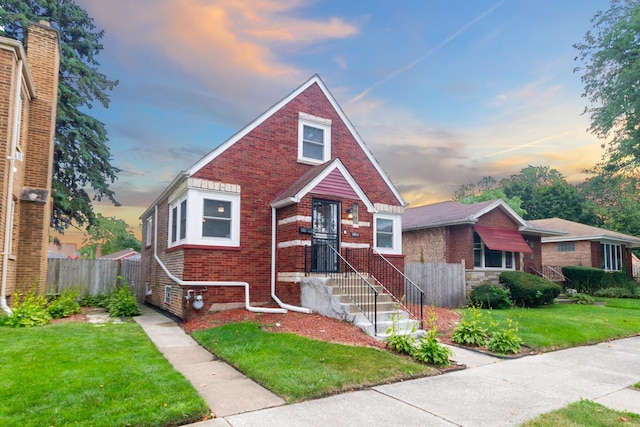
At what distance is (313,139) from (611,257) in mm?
22877

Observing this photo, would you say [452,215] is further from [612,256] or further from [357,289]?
[612,256]

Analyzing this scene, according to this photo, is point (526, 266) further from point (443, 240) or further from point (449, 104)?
point (449, 104)

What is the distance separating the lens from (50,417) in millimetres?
3840

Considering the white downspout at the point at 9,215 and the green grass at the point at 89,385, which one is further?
the white downspout at the point at 9,215

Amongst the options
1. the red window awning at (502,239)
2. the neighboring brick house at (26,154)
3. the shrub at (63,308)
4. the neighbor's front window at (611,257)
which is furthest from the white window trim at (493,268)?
the neighboring brick house at (26,154)

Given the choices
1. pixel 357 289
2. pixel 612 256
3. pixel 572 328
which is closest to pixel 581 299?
pixel 572 328

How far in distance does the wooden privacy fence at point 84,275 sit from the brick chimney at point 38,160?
129 inches

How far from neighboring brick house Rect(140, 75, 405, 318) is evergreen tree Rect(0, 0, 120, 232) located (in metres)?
9.19

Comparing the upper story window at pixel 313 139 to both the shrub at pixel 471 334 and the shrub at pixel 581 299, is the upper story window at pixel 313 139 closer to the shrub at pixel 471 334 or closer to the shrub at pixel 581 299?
the shrub at pixel 471 334

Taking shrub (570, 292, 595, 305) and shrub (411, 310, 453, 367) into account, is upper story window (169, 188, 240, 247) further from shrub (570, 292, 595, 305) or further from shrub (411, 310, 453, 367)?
shrub (570, 292, 595, 305)

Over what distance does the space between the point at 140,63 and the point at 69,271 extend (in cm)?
846

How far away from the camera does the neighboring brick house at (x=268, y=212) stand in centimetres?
1049

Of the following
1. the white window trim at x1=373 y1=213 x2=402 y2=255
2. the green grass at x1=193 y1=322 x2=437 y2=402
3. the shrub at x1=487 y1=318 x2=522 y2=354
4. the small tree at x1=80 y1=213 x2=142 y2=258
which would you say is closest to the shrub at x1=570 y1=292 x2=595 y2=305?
the white window trim at x1=373 y1=213 x2=402 y2=255

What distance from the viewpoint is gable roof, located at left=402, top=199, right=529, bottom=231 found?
17.8 meters
